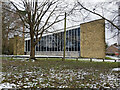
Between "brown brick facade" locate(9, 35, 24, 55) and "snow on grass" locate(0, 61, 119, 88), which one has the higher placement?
"brown brick facade" locate(9, 35, 24, 55)

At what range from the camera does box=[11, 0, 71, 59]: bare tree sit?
14389mm

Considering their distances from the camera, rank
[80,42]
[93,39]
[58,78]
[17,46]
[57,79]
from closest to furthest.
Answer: [57,79] → [58,78] → [93,39] → [80,42] → [17,46]

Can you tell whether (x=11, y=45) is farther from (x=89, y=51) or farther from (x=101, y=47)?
(x=101, y=47)

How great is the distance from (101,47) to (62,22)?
8.79 metres

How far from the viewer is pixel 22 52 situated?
103 feet

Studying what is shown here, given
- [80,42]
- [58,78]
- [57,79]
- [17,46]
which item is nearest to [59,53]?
[80,42]

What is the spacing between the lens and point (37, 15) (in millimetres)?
15172

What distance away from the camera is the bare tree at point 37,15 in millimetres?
14389

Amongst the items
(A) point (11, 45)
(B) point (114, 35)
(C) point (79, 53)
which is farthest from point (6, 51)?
(B) point (114, 35)

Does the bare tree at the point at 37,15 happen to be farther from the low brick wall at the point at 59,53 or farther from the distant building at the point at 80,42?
the low brick wall at the point at 59,53

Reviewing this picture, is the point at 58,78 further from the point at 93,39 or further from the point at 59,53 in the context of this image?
the point at 59,53

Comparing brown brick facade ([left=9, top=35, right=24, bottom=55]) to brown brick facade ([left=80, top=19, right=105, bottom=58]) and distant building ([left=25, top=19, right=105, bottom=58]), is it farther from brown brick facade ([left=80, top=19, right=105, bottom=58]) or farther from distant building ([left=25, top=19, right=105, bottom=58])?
brown brick facade ([left=80, top=19, right=105, bottom=58])

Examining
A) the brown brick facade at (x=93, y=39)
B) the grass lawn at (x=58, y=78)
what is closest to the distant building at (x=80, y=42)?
the brown brick facade at (x=93, y=39)

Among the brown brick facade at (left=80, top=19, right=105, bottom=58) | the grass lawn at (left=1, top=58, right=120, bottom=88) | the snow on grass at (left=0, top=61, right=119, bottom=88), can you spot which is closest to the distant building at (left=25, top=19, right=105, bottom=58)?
the brown brick facade at (left=80, top=19, right=105, bottom=58)
